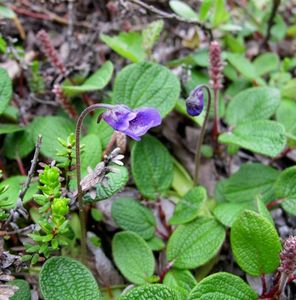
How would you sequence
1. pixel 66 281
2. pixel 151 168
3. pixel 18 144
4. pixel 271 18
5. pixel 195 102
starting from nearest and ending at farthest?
pixel 66 281 < pixel 195 102 < pixel 151 168 < pixel 18 144 < pixel 271 18

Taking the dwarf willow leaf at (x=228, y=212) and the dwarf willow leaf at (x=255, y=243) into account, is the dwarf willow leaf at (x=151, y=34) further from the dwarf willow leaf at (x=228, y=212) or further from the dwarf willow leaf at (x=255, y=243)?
the dwarf willow leaf at (x=255, y=243)

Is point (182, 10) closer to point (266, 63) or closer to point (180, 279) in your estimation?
point (266, 63)

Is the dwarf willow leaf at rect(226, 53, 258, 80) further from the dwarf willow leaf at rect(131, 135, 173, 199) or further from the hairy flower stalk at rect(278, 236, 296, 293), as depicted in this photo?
the hairy flower stalk at rect(278, 236, 296, 293)

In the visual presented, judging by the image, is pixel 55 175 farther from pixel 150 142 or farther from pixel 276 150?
pixel 276 150

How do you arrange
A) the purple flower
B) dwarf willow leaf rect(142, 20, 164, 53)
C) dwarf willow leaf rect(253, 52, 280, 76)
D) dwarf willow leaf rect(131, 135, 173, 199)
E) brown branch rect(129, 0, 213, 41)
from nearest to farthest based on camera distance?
the purple flower, dwarf willow leaf rect(131, 135, 173, 199), brown branch rect(129, 0, 213, 41), dwarf willow leaf rect(142, 20, 164, 53), dwarf willow leaf rect(253, 52, 280, 76)

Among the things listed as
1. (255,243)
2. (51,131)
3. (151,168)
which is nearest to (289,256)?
(255,243)

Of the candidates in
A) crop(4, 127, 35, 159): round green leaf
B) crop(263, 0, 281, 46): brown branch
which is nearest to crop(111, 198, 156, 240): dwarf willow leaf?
crop(4, 127, 35, 159): round green leaf
